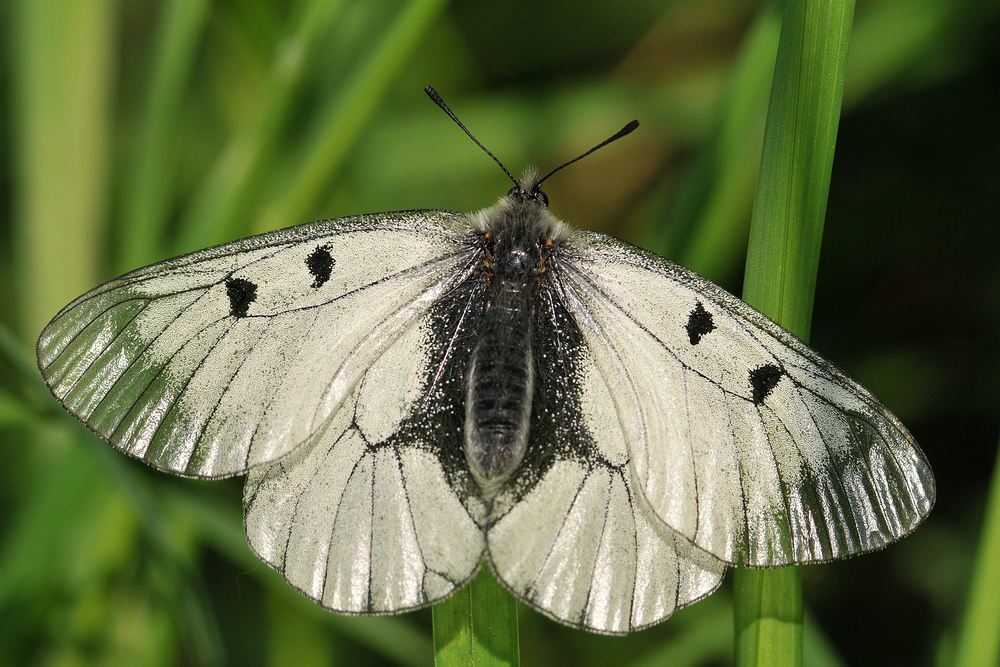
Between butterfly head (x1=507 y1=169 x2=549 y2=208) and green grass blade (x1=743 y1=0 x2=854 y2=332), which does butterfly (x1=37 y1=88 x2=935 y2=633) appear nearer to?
green grass blade (x1=743 y1=0 x2=854 y2=332)

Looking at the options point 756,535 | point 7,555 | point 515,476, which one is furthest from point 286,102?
point 756,535

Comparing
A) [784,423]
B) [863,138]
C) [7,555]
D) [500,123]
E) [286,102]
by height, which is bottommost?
[7,555]

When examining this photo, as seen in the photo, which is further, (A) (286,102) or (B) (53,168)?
(B) (53,168)

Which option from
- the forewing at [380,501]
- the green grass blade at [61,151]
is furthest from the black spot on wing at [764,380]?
the green grass blade at [61,151]

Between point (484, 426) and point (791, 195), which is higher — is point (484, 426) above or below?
below

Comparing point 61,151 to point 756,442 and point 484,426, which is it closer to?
point 484,426

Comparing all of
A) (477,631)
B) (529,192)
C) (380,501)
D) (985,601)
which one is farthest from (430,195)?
(985,601)

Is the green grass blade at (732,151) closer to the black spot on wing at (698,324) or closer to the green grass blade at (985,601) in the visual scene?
the black spot on wing at (698,324)

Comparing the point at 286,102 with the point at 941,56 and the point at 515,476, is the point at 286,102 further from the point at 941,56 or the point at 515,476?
the point at 941,56
